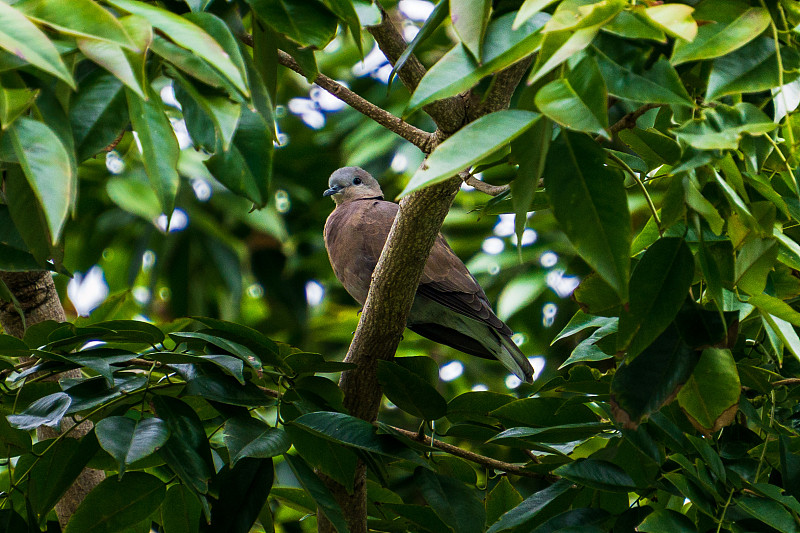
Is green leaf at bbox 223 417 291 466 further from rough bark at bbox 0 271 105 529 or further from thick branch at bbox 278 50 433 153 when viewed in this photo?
rough bark at bbox 0 271 105 529

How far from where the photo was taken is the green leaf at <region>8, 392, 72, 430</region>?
1.17m

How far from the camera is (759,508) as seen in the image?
115cm

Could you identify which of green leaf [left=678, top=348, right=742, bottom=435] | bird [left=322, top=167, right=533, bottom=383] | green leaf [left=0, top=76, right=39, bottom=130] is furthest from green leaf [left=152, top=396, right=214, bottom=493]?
bird [left=322, top=167, right=533, bottom=383]

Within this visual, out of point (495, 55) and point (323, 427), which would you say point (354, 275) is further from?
point (495, 55)

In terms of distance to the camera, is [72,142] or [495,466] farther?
[495,466]

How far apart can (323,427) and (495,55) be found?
27.2 inches

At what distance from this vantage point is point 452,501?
1.35 m

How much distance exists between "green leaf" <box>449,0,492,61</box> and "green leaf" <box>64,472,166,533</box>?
87cm

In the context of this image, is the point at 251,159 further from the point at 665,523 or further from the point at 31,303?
the point at 31,303

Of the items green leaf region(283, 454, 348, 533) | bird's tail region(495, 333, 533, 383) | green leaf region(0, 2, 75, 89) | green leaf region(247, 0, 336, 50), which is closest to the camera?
green leaf region(0, 2, 75, 89)

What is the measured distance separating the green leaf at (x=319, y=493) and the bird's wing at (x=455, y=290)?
4.70 feet

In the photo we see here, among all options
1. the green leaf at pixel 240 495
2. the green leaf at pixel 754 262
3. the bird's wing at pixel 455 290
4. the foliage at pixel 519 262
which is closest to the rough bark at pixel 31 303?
the foliage at pixel 519 262

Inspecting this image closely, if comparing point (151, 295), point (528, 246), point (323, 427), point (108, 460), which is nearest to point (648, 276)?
point (323, 427)

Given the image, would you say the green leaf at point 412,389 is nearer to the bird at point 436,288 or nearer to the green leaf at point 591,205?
the green leaf at point 591,205
